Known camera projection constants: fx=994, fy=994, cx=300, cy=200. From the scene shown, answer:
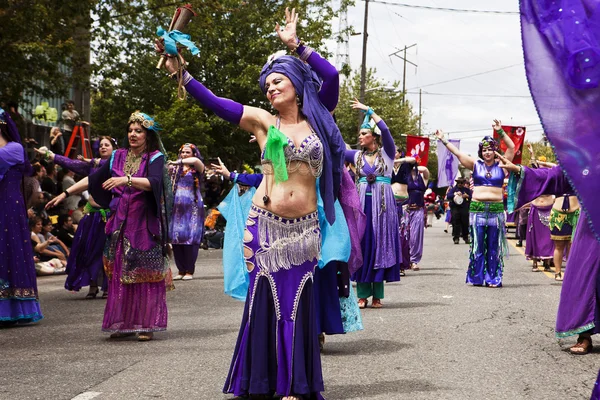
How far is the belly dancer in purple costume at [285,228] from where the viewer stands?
586 cm

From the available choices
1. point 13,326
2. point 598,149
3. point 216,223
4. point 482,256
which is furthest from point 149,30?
point 598,149

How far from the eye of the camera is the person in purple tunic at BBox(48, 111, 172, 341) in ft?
29.9

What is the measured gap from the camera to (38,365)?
751 centimetres

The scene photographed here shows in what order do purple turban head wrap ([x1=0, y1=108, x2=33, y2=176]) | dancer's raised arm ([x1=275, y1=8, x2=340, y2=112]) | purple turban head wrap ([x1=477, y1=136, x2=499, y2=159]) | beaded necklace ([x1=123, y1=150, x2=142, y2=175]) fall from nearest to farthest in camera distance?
dancer's raised arm ([x1=275, y1=8, x2=340, y2=112])
beaded necklace ([x1=123, y1=150, x2=142, y2=175])
purple turban head wrap ([x1=0, y1=108, x2=33, y2=176])
purple turban head wrap ([x1=477, y1=136, x2=499, y2=159])

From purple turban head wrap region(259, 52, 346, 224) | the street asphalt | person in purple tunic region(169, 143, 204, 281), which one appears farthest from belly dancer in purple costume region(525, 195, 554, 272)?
purple turban head wrap region(259, 52, 346, 224)

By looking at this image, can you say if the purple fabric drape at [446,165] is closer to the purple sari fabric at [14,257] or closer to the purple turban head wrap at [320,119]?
the purple sari fabric at [14,257]

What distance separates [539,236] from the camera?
61.5 ft

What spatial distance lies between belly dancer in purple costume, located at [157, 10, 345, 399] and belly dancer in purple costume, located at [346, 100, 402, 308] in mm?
5051

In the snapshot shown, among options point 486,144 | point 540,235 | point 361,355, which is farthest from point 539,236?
point 361,355

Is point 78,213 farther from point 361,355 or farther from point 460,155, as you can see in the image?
point 361,355

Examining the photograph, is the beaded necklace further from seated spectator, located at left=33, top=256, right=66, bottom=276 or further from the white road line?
seated spectator, located at left=33, top=256, right=66, bottom=276

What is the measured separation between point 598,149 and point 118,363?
4.89 m

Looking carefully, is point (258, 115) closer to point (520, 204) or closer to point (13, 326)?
point (520, 204)

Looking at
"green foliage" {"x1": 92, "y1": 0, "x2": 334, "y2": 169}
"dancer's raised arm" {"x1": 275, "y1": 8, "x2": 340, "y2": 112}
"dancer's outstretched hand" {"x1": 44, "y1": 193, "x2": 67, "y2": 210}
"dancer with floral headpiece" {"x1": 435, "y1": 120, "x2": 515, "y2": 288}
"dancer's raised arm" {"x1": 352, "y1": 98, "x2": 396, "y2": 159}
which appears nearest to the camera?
"dancer's raised arm" {"x1": 275, "y1": 8, "x2": 340, "y2": 112}
